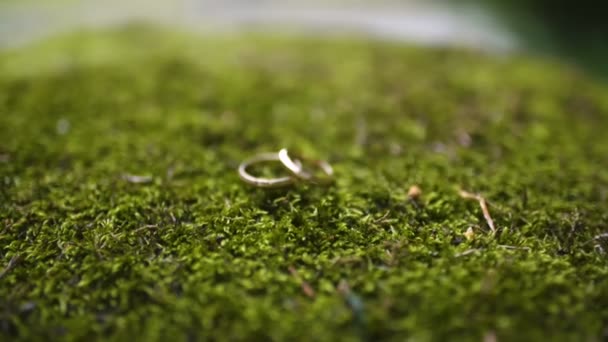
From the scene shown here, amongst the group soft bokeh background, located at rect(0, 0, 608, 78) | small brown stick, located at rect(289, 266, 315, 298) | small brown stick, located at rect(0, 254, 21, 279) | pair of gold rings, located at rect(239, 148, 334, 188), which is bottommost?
small brown stick, located at rect(289, 266, 315, 298)

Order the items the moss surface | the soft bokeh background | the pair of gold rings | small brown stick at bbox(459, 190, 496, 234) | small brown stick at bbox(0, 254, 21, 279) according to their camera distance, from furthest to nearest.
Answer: the soft bokeh background, the pair of gold rings, small brown stick at bbox(459, 190, 496, 234), small brown stick at bbox(0, 254, 21, 279), the moss surface

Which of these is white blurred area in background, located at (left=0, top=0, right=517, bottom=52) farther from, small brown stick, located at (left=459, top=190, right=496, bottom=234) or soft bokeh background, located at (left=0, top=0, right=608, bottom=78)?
small brown stick, located at (left=459, top=190, right=496, bottom=234)

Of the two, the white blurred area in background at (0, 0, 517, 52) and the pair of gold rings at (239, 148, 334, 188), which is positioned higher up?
the white blurred area in background at (0, 0, 517, 52)

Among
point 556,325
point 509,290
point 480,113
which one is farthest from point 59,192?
point 480,113

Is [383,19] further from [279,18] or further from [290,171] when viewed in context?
[290,171]

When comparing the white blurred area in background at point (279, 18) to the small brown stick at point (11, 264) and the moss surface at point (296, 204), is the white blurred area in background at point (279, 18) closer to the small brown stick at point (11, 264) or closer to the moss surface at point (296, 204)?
the moss surface at point (296, 204)

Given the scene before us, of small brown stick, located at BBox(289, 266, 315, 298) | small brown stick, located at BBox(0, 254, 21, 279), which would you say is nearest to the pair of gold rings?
small brown stick, located at BBox(289, 266, 315, 298)

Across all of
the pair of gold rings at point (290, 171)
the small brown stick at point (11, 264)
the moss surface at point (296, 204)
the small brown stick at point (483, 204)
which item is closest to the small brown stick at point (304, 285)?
the moss surface at point (296, 204)

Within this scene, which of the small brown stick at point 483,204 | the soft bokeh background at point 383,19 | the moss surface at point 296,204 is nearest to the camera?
the moss surface at point 296,204
